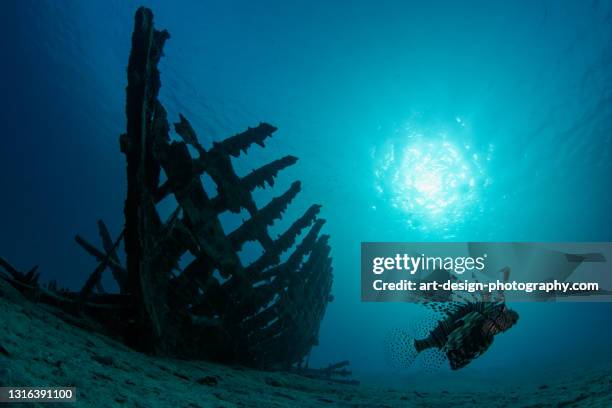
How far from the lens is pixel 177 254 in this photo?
14.1 ft

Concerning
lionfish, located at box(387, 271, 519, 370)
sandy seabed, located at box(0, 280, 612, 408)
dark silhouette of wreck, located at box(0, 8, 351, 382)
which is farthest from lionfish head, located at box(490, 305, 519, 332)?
dark silhouette of wreck, located at box(0, 8, 351, 382)

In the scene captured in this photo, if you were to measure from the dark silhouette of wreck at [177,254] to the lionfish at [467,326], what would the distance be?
2610 mm

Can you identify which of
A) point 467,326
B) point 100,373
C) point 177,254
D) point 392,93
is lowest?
point 100,373

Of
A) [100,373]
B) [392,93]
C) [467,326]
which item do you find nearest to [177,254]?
[100,373]

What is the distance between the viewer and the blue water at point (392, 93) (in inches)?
845

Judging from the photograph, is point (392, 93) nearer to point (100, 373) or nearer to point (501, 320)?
point (501, 320)

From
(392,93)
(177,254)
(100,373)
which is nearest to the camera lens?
(100,373)

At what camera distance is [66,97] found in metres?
44.1

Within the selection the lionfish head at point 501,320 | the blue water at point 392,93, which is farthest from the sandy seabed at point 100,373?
the blue water at point 392,93

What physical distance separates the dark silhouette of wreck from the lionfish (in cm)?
261

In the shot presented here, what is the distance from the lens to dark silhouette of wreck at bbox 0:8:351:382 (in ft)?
11.6

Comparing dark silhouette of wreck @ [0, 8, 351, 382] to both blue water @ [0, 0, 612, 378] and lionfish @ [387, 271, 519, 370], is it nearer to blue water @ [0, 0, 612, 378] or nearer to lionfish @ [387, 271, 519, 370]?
lionfish @ [387, 271, 519, 370]

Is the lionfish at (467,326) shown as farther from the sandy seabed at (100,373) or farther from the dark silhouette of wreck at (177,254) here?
the dark silhouette of wreck at (177,254)

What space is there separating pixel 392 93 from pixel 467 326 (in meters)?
25.2
